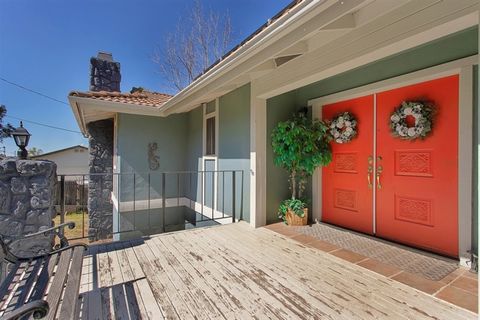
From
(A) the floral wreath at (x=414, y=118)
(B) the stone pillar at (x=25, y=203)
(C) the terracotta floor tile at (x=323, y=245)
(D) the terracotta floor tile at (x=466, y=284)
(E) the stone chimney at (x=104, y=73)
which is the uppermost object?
(E) the stone chimney at (x=104, y=73)

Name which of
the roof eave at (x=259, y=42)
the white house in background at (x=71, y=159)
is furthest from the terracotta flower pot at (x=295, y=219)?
the white house in background at (x=71, y=159)

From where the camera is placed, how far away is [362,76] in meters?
3.18

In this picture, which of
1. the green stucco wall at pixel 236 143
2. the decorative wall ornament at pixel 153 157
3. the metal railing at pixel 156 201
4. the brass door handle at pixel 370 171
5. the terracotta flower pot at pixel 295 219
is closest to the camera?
the brass door handle at pixel 370 171

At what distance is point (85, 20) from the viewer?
7.21 metres

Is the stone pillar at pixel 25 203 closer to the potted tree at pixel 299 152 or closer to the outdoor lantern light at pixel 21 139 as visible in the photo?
the outdoor lantern light at pixel 21 139

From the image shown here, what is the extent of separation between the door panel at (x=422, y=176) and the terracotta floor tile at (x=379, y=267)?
0.73 m

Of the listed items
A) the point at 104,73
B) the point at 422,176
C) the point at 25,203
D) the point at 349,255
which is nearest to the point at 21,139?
the point at 25,203

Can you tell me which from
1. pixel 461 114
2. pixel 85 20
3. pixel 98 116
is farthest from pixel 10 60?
pixel 461 114

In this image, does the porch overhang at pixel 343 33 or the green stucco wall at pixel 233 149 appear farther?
the green stucco wall at pixel 233 149

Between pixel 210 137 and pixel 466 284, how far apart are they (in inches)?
174

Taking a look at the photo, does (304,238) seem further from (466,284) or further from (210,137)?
(210,137)

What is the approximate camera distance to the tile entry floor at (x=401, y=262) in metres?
1.88

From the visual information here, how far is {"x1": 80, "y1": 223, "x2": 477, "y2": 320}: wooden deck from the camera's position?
1.65 meters

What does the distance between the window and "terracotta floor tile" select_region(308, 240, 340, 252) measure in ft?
9.39
